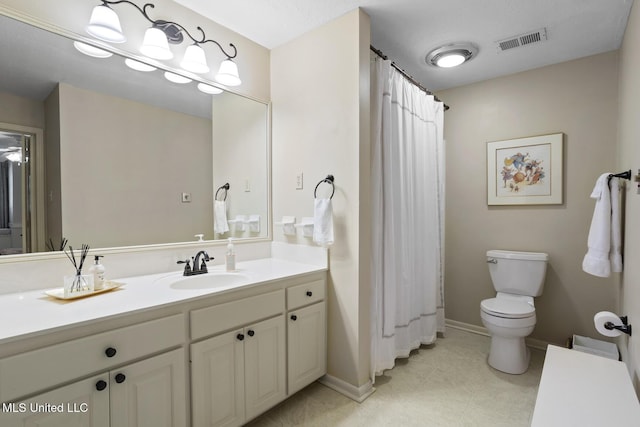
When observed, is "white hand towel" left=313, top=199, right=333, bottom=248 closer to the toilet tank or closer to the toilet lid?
the toilet lid

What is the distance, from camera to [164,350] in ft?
4.17

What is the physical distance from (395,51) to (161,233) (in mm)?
2151

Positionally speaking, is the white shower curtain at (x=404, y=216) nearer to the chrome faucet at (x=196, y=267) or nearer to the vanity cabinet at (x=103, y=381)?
the chrome faucet at (x=196, y=267)

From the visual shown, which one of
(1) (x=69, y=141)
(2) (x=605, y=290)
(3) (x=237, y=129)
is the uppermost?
(3) (x=237, y=129)

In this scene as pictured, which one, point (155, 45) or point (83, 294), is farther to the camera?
point (155, 45)

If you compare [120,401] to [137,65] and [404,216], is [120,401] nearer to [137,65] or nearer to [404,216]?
[137,65]

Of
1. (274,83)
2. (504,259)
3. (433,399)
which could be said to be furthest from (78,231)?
(504,259)

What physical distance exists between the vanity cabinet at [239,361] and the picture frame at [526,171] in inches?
89.9

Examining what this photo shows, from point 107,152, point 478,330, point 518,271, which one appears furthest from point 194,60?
point 478,330

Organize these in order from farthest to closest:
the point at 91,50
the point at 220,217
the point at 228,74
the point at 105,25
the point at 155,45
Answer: the point at 220,217 → the point at 228,74 → the point at 155,45 → the point at 91,50 → the point at 105,25

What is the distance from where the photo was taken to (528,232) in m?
2.69

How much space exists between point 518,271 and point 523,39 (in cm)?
178

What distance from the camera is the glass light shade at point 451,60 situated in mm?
2395

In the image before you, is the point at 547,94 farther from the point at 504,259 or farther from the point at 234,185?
the point at 234,185
